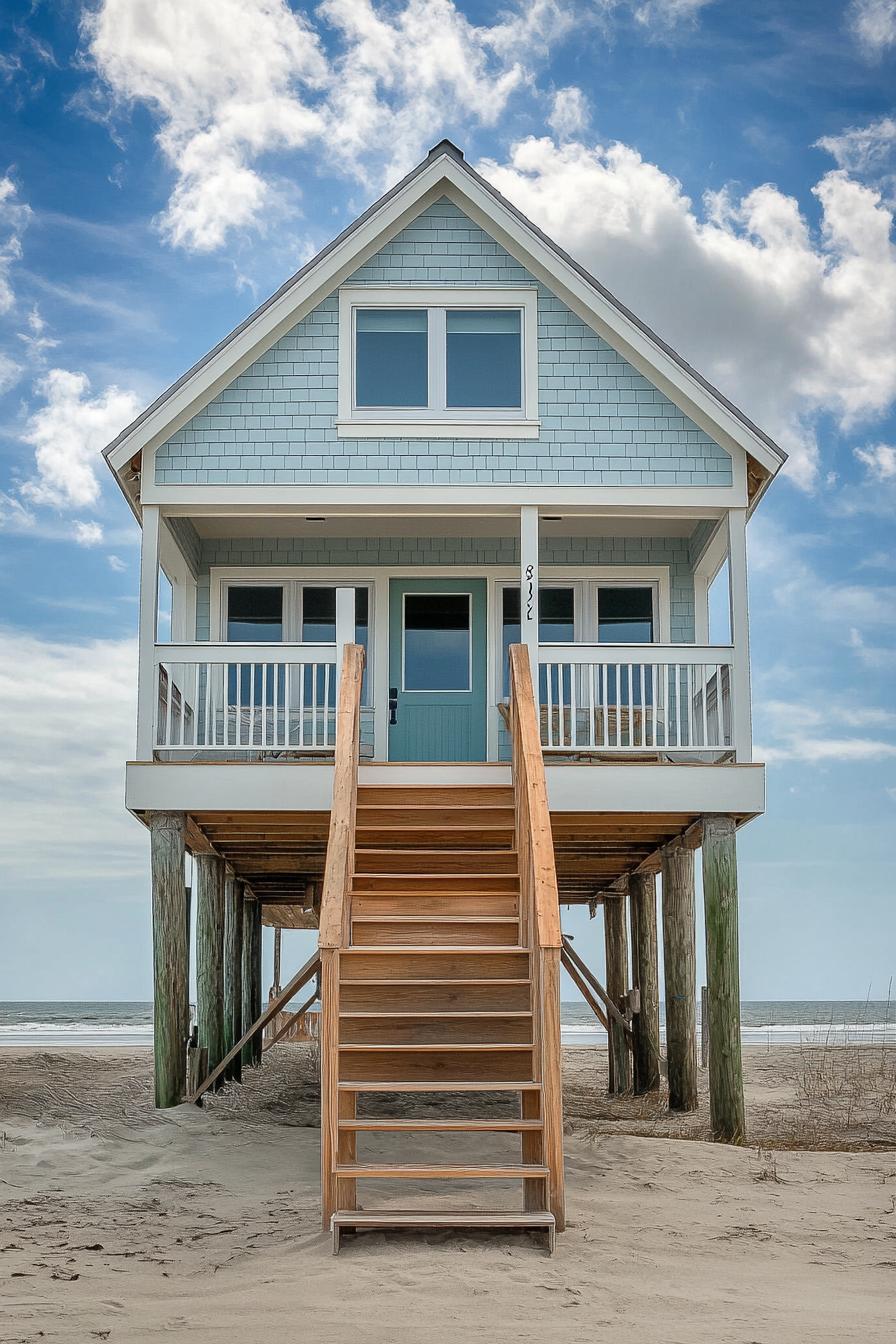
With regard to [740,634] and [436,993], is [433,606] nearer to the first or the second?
[740,634]

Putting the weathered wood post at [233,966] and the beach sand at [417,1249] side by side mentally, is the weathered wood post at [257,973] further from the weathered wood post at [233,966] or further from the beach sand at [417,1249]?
the beach sand at [417,1249]

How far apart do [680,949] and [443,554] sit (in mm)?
4932

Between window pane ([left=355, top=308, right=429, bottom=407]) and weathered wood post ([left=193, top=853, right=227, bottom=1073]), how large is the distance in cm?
557

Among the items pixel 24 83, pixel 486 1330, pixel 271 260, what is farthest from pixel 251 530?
pixel 271 260

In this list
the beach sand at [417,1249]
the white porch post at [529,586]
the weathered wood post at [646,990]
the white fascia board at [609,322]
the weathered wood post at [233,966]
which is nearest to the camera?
the beach sand at [417,1249]

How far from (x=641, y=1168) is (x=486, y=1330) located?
396 cm

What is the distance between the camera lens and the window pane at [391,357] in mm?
13734

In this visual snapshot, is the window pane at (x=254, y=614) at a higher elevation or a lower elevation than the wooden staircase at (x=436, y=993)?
higher

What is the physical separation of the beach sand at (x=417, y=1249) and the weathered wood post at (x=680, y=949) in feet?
7.54

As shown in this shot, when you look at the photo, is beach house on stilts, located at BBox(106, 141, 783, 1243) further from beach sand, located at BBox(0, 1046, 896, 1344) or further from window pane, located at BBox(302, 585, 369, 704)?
beach sand, located at BBox(0, 1046, 896, 1344)

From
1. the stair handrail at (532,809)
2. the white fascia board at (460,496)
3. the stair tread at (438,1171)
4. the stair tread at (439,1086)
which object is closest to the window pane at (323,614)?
the white fascia board at (460,496)

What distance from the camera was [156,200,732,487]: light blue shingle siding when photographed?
13336mm

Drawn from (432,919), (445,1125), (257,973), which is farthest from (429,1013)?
(257,973)

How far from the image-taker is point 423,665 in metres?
15.6
